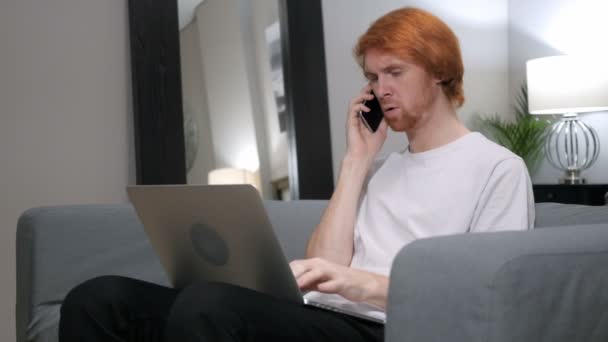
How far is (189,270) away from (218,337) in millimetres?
380

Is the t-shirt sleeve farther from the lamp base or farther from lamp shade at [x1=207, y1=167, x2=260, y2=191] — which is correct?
the lamp base

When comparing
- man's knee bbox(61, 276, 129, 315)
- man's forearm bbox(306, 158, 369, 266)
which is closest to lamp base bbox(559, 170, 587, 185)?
man's forearm bbox(306, 158, 369, 266)

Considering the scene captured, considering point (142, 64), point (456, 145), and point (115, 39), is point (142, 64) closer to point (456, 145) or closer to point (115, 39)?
point (115, 39)

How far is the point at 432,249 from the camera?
1.02 meters

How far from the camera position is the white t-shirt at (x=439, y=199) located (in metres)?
1.50

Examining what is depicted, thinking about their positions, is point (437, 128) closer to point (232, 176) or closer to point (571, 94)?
point (232, 176)

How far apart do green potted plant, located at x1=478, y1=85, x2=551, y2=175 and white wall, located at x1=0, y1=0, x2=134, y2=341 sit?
6.75ft

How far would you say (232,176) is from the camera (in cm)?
338

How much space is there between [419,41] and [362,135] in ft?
1.05

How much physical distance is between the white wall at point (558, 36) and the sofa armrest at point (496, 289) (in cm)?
316

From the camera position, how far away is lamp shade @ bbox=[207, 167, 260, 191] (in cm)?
333

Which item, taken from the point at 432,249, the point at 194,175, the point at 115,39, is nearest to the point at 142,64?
the point at 115,39

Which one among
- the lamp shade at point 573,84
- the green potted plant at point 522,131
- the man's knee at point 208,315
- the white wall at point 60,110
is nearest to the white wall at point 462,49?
the green potted plant at point 522,131

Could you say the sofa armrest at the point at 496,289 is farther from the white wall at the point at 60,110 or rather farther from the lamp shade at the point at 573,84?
the lamp shade at the point at 573,84
